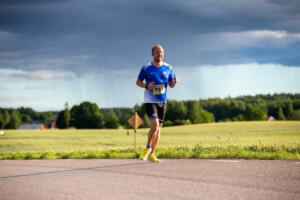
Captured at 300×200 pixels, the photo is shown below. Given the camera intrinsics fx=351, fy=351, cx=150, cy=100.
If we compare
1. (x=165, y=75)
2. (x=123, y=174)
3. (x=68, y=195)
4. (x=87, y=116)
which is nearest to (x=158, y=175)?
(x=123, y=174)

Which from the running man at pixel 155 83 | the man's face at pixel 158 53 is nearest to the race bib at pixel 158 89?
the running man at pixel 155 83

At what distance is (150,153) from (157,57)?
248 centimetres

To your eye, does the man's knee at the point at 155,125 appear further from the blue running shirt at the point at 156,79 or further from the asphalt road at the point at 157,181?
the asphalt road at the point at 157,181

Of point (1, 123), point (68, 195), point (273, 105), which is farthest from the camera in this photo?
point (273, 105)

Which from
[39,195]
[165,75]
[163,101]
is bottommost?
[39,195]

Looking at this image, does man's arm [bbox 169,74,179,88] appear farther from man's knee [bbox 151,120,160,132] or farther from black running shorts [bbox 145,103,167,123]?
man's knee [bbox 151,120,160,132]

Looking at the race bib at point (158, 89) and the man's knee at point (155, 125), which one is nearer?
the race bib at point (158, 89)

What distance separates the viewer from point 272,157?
8781 mm

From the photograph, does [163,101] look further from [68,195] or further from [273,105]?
[273,105]

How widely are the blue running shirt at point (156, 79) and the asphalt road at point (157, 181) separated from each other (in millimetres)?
1525

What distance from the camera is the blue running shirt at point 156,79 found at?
26.4 ft

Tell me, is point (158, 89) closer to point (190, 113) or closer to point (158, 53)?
point (158, 53)

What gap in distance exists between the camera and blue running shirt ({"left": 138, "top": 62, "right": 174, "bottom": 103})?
317 inches

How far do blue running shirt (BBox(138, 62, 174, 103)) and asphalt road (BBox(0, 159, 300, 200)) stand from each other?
153 cm
